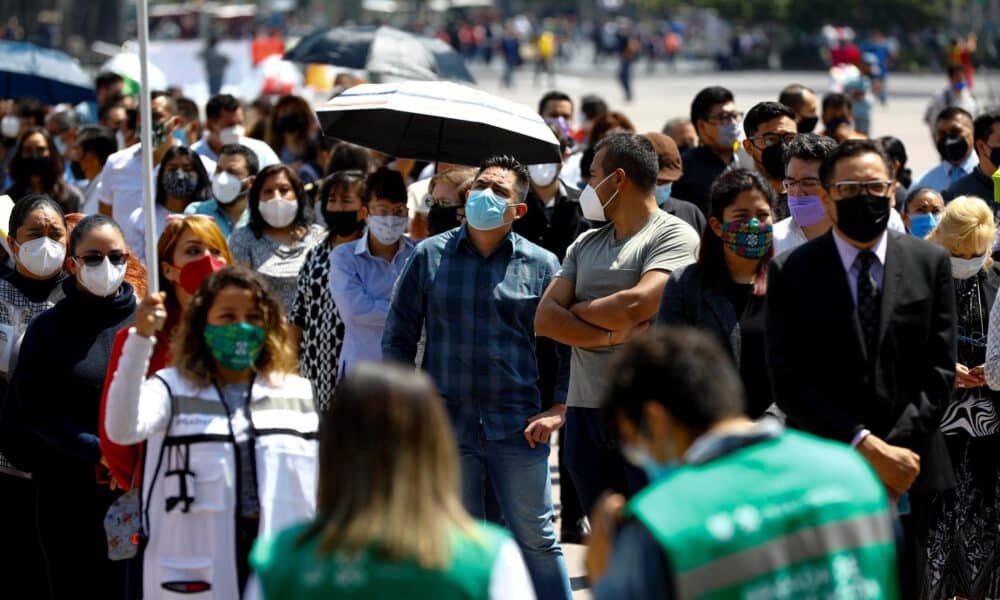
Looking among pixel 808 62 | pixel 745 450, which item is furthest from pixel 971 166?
pixel 808 62

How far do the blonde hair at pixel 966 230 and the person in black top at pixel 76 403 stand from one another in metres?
3.23

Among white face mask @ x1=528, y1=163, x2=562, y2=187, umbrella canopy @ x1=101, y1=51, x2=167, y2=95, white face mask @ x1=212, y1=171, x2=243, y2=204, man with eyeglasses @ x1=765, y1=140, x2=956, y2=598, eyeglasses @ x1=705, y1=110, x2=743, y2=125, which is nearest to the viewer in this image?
man with eyeglasses @ x1=765, y1=140, x2=956, y2=598

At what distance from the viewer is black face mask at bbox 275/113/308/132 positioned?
44.1 ft

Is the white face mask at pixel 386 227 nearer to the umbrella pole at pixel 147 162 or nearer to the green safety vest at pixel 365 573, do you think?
the umbrella pole at pixel 147 162

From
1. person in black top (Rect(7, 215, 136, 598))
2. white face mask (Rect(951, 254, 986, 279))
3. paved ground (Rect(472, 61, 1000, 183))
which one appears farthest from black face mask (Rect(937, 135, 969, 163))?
paved ground (Rect(472, 61, 1000, 183))

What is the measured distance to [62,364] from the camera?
20.8 feet

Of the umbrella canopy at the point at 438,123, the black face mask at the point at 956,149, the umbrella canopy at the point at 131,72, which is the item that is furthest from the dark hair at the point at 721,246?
the umbrella canopy at the point at 131,72

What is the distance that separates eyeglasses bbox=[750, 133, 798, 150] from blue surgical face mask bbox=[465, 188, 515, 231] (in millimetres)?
2478

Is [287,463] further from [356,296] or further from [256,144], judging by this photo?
[256,144]

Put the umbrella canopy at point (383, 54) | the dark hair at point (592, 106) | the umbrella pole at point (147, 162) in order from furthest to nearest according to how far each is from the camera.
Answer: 1. the dark hair at point (592, 106)
2. the umbrella canopy at point (383, 54)
3. the umbrella pole at point (147, 162)

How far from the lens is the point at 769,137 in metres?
8.92

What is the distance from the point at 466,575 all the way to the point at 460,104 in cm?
467

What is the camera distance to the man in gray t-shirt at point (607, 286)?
6.62 m

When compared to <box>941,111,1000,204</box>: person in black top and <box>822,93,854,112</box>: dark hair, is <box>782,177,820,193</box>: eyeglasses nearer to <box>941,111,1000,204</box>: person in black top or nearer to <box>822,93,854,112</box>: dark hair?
<box>941,111,1000,204</box>: person in black top
